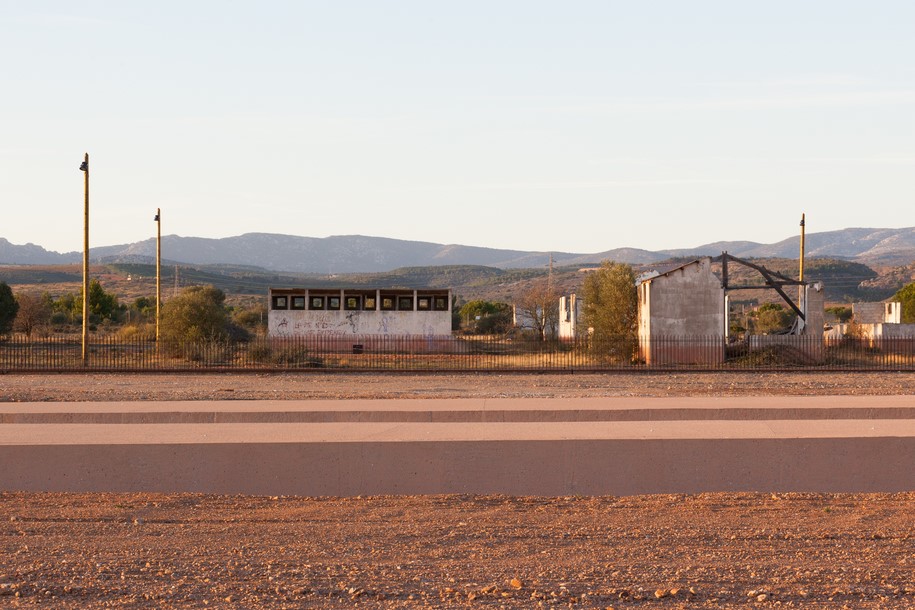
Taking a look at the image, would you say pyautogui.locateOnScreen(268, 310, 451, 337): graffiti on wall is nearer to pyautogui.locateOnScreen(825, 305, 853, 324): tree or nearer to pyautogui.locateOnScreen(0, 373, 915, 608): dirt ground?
pyautogui.locateOnScreen(0, 373, 915, 608): dirt ground

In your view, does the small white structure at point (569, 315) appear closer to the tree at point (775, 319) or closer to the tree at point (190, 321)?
the tree at point (775, 319)

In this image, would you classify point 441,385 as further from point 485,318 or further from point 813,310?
point 485,318

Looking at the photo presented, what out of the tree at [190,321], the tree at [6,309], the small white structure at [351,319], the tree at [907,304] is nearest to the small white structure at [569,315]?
the small white structure at [351,319]

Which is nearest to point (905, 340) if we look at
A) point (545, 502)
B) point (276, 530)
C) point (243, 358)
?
point (243, 358)

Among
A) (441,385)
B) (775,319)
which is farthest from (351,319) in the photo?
(775,319)

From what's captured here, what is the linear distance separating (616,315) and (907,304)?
30.4 meters

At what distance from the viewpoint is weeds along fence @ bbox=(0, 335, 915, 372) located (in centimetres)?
3344

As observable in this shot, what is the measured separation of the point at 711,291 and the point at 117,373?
20.7 m

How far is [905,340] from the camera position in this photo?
4281 cm

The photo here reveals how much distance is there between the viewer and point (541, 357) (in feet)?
129

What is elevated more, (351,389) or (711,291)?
(711,291)

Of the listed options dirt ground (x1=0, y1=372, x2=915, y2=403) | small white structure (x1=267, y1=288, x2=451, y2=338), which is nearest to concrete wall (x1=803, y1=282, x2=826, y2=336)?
dirt ground (x1=0, y1=372, x2=915, y2=403)

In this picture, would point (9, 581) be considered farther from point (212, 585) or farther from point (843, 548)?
point (843, 548)

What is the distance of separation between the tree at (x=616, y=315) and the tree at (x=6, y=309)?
31.7 m
